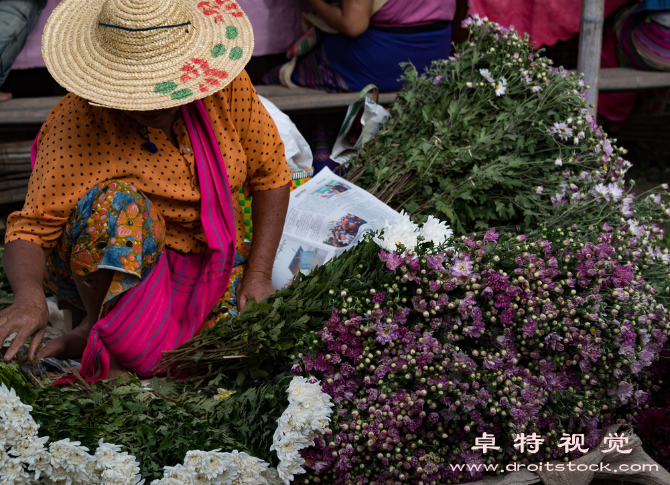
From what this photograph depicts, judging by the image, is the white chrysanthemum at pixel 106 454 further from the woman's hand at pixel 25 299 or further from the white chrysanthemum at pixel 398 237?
the white chrysanthemum at pixel 398 237

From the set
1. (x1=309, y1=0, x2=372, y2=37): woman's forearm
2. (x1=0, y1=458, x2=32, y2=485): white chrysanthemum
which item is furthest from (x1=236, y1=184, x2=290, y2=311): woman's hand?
(x1=309, y1=0, x2=372, y2=37): woman's forearm

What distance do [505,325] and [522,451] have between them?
0.34m

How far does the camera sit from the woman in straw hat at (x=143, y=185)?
1688 millimetres

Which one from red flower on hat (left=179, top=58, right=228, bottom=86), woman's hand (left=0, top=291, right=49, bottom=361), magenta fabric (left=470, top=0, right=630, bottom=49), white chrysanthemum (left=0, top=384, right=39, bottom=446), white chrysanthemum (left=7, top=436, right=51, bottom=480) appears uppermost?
magenta fabric (left=470, top=0, right=630, bottom=49)

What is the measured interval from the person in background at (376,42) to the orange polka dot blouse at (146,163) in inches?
61.2

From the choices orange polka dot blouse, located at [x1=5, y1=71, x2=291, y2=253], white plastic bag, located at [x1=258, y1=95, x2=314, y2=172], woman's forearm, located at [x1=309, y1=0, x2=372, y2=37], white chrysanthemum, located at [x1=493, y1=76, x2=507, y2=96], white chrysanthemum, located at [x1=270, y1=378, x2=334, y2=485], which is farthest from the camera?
woman's forearm, located at [x1=309, y1=0, x2=372, y2=37]

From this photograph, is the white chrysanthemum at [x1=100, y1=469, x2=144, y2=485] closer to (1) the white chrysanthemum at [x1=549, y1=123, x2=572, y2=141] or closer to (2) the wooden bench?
(1) the white chrysanthemum at [x1=549, y1=123, x2=572, y2=141]

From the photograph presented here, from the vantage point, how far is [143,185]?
75.2 inches

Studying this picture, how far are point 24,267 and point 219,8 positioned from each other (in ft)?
3.13

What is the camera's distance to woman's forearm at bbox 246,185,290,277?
2197 millimetres

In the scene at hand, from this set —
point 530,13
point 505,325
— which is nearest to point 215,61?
point 505,325

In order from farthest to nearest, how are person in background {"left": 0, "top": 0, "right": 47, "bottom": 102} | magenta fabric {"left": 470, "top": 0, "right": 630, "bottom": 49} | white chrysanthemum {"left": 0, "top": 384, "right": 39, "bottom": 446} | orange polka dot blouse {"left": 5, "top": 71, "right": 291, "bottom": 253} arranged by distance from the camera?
magenta fabric {"left": 470, "top": 0, "right": 630, "bottom": 49}, person in background {"left": 0, "top": 0, "right": 47, "bottom": 102}, orange polka dot blouse {"left": 5, "top": 71, "right": 291, "bottom": 253}, white chrysanthemum {"left": 0, "top": 384, "right": 39, "bottom": 446}

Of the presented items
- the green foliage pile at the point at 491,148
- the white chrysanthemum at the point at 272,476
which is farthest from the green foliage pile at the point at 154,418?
the green foliage pile at the point at 491,148

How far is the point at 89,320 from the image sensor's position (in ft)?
6.77
